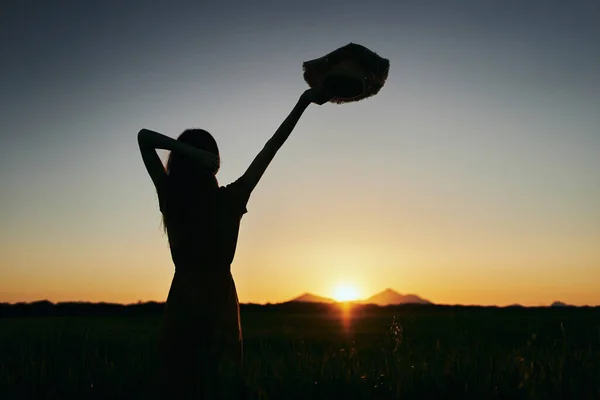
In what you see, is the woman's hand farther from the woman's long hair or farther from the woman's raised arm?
the woman's long hair

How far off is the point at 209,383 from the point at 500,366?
183 centimetres

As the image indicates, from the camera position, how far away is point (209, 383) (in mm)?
2738

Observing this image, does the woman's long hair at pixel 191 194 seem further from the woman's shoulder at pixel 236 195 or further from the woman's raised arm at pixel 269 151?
the woman's raised arm at pixel 269 151

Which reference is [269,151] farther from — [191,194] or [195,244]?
[195,244]

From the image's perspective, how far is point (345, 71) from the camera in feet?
15.5

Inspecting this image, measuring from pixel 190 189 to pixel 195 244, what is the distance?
1.17 ft

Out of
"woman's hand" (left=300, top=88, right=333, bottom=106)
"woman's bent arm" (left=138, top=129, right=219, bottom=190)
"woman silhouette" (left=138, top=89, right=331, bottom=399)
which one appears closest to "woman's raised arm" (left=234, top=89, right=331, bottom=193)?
"woman silhouette" (left=138, top=89, right=331, bottom=399)

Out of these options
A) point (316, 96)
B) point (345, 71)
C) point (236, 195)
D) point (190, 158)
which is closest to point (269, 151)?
point (236, 195)

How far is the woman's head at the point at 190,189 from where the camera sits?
369cm

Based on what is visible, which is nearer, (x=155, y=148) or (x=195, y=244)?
(x=195, y=244)

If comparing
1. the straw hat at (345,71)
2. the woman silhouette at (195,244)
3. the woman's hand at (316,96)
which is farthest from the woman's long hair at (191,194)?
the straw hat at (345,71)

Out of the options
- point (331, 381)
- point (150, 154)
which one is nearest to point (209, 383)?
point (331, 381)

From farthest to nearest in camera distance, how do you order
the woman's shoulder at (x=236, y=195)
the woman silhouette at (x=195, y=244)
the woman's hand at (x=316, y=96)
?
the woman's hand at (x=316, y=96) → the woman's shoulder at (x=236, y=195) → the woman silhouette at (x=195, y=244)

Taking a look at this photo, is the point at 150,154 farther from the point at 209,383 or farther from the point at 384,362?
the point at 384,362
